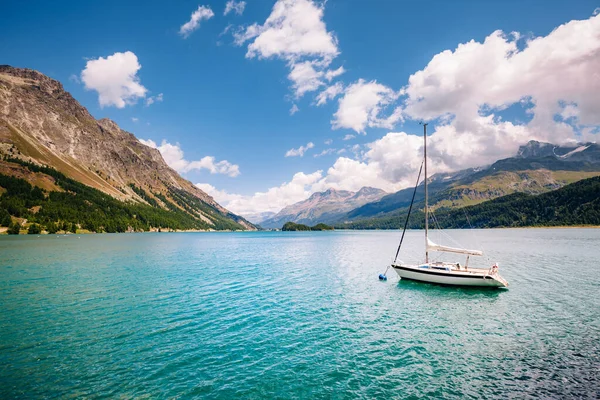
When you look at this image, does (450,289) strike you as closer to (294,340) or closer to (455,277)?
(455,277)

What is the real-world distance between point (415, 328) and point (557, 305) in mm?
20184

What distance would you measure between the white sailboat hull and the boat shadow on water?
Result: 732mm

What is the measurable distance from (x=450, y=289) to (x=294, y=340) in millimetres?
31216

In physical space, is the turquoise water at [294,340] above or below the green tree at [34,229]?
below

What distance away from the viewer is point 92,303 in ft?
110

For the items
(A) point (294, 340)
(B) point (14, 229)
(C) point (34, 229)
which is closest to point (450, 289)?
(A) point (294, 340)

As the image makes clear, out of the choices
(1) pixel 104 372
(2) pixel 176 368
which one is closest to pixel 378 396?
(2) pixel 176 368

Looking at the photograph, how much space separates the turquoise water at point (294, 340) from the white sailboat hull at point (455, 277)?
1.69m

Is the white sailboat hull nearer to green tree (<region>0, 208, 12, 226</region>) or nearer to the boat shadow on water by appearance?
the boat shadow on water

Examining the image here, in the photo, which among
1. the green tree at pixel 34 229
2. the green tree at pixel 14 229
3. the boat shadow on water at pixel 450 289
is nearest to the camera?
the boat shadow on water at pixel 450 289

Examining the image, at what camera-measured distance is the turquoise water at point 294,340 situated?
17.0 meters

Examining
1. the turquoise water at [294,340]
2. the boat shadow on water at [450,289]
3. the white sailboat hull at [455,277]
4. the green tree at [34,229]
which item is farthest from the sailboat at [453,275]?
the green tree at [34,229]

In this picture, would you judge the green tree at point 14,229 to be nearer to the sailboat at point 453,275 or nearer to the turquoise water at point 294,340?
the turquoise water at point 294,340

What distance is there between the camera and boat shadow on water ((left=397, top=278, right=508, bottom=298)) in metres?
41.6
